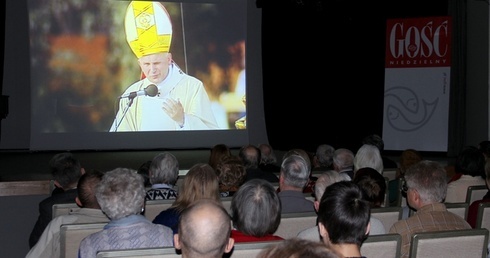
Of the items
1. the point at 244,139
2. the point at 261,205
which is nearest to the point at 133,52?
the point at 244,139

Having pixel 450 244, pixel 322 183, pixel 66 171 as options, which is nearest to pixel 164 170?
pixel 66 171

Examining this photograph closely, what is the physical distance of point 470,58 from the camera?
10.4m

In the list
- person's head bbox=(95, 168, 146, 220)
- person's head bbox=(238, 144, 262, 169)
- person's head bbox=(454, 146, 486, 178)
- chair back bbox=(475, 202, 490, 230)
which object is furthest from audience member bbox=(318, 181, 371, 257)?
person's head bbox=(238, 144, 262, 169)

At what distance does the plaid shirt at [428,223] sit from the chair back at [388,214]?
0.22 m

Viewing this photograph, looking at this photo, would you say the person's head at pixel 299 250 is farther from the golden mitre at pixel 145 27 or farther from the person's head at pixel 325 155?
the golden mitre at pixel 145 27

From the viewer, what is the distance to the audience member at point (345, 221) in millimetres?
2510

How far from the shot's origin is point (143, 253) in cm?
258

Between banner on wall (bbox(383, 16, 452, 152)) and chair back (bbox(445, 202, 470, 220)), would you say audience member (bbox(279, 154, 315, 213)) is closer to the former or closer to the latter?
chair back (bbox(445, 202, 470, 220))

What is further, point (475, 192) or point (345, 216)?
point (475, 192)

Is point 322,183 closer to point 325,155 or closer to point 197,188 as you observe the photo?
point 197,188

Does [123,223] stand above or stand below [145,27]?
below

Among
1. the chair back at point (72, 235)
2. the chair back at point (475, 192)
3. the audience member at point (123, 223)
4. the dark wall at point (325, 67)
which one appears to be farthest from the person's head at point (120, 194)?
the dark wall at point (325, 67)

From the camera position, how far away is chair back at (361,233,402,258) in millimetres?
2809

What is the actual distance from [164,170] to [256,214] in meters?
1.64
